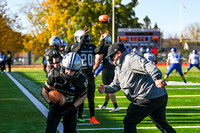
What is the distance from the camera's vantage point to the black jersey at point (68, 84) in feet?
15.2

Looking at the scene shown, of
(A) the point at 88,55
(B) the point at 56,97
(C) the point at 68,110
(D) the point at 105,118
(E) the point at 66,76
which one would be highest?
(A) the point at 88,55

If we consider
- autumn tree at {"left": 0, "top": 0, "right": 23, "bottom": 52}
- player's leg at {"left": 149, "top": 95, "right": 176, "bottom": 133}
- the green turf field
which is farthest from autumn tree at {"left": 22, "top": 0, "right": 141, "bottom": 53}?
player's leg at {"left": 149, "top": 95, "right": 176, "bottom": 133}

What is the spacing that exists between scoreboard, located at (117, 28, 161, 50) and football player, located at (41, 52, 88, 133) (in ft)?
95.2

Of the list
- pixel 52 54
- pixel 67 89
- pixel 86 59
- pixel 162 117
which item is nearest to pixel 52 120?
pixel 67 89

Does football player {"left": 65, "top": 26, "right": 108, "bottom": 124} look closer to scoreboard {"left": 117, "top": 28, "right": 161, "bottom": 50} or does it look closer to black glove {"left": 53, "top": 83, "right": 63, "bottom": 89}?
black glove {"left": 53, "top": 83, "right": 63, "bottom": 89}

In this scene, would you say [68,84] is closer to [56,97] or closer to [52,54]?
[56,97]

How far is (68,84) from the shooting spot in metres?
4.66

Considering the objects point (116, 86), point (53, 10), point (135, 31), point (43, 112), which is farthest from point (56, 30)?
point (116, 86)

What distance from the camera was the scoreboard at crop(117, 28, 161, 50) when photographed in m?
33.8

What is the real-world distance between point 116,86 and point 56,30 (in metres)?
39.7

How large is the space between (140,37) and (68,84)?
1172 inches

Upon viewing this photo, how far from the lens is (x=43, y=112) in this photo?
28.8 feet

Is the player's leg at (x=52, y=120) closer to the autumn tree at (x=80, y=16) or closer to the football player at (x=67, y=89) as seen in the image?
the football player at (x=67, y=89)

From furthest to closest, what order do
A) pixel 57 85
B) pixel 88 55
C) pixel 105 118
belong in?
pixel 105 118, pixel 88 55, pixel 57 85
